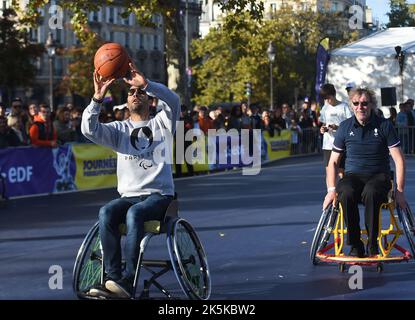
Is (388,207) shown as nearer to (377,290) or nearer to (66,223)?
(377,290)

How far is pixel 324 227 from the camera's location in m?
10.7

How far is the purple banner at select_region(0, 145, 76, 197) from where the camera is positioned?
1922cm

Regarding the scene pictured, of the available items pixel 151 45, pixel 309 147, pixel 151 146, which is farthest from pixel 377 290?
pixel 151 45

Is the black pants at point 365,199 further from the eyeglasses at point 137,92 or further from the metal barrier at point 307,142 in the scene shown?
the metal barrier at point 307,142

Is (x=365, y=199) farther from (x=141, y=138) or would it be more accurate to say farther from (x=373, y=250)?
(x=141, y=138)

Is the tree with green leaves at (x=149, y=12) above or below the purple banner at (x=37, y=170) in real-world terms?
above

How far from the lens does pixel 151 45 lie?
117250 millimetres

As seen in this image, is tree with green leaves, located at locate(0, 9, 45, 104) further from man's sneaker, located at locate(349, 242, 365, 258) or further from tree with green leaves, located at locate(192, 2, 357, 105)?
man's sneaker, located at locate(349, 242, 365, 258)

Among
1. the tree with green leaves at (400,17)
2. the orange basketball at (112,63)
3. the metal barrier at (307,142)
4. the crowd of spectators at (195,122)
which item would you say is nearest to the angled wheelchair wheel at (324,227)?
the orange basketball at (112,63)

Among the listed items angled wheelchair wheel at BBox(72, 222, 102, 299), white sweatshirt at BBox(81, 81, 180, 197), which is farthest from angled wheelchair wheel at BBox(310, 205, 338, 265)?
angled wheelchair wheel at BBox(72, 222, 102, 299)

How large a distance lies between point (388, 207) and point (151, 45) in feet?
353

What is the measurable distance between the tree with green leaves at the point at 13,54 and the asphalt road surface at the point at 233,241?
28348mm

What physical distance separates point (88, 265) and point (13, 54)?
4271 centimetres

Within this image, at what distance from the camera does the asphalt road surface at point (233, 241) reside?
A: 9.55 metres
